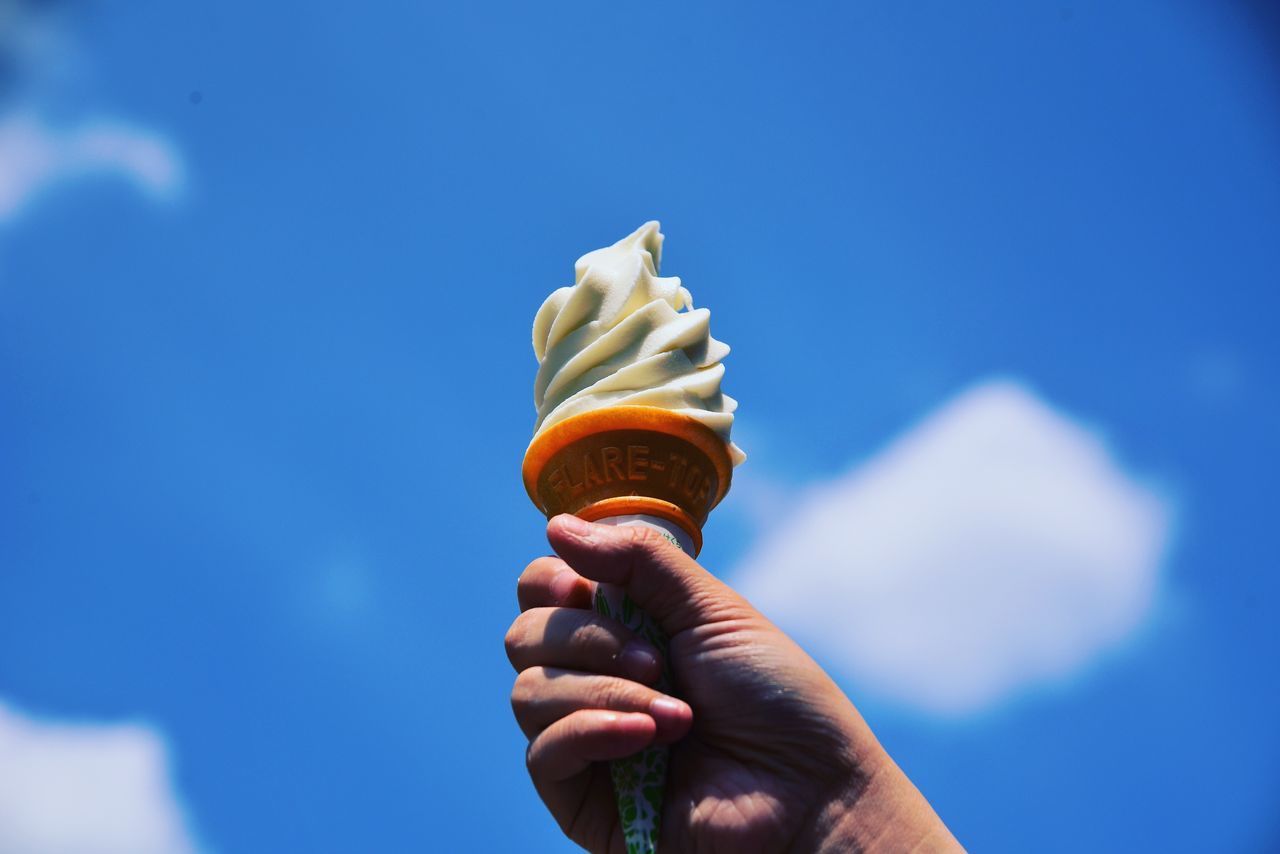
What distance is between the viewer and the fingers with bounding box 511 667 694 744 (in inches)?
99.1

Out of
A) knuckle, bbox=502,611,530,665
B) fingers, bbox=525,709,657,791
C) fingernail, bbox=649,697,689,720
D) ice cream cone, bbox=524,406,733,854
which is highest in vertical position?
ice cream cone, bbox=524,406,733,854

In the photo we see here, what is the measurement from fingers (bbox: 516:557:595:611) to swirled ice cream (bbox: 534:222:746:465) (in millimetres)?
484

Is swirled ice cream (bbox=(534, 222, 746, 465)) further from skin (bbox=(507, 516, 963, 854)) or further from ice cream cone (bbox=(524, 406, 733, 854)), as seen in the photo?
skin (bbox=(507, 516, 963, 854))

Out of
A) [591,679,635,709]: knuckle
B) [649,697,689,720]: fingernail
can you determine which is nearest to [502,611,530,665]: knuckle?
[591,679,635,709]: knuckle

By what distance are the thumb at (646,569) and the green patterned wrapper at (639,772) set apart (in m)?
0.04

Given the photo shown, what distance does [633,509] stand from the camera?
2973mm

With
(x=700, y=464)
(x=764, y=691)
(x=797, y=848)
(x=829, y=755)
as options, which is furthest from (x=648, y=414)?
(x=797, y=848)

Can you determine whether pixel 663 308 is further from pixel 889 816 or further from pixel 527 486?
pixel 889 816

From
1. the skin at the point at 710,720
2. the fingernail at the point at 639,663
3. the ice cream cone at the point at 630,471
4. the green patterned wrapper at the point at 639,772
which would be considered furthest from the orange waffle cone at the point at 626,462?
the fingernail at the point at 639,663

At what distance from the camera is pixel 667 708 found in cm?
251

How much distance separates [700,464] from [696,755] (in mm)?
930

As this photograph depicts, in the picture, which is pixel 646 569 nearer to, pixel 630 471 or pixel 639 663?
pixel 639 663

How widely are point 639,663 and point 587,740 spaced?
0.26m

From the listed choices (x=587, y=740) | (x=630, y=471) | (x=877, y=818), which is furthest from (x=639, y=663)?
(x=877, y=818)
